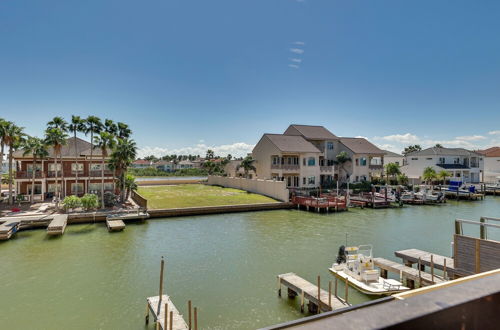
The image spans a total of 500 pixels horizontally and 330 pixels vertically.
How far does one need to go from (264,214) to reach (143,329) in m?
27.7

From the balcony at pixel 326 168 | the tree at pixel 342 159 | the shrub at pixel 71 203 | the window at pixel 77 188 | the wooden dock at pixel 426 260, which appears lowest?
the wooden dock at pixel 426 260

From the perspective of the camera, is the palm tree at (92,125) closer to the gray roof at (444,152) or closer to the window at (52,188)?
the window at (52,188)

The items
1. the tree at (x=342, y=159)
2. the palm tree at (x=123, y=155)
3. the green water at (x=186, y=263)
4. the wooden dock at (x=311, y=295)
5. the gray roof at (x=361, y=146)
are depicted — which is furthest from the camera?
the gray roof at (x=361, y=146)

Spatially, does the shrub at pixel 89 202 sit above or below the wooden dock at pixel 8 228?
above

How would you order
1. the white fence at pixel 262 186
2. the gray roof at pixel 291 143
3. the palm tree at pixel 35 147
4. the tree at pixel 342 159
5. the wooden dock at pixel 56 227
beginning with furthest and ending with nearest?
the tree at pixel 342 159
the gray roof at pixel 291 143
the white fence at pixel 262 186
the palm tree at pixel 35 147
the wooden dock at pixel 56 227

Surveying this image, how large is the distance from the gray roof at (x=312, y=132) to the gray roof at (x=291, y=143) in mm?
3148

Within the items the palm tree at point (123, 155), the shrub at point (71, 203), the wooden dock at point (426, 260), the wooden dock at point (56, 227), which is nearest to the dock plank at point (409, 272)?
the wooden dock at point (426, 260)

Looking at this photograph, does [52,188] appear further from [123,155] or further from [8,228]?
[8,228]

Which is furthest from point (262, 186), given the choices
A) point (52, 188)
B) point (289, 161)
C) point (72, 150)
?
point (52, 188)

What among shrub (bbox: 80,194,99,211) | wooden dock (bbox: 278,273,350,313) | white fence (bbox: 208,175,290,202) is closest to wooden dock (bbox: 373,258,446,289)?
wooden dock (bbox: 278,273,350,313)

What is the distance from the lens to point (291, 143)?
57250 mm

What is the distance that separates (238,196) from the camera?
47.1 m

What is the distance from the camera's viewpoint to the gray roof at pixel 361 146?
63.5 meters

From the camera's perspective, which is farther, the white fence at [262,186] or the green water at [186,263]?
the white fence at [262,186]
